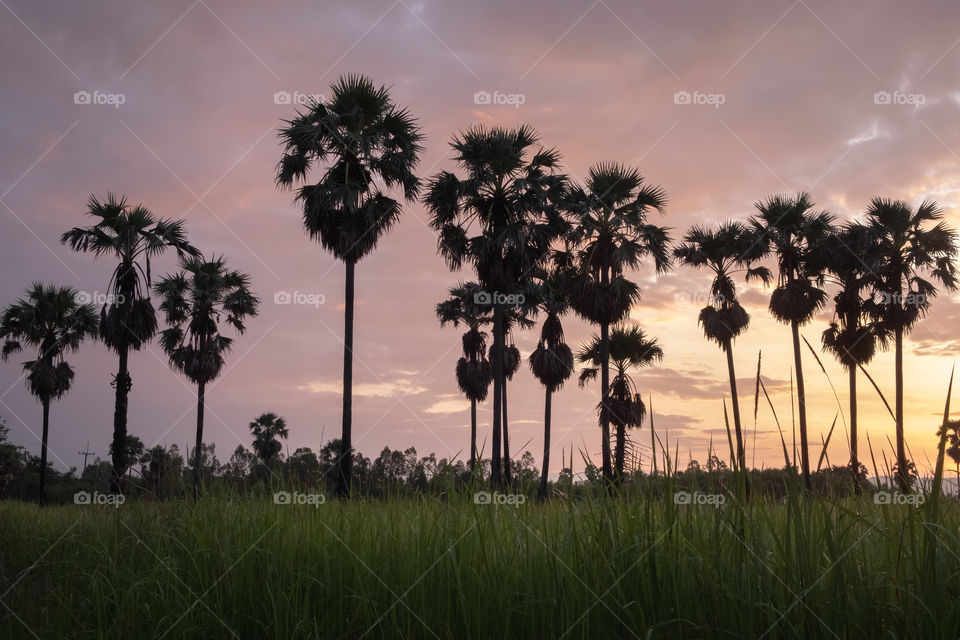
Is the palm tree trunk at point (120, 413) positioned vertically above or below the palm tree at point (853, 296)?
below

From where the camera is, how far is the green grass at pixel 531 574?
325 centimetres

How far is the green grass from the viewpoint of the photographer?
10.7 feet

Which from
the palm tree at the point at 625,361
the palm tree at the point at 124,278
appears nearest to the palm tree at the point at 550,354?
the palm tree at the point at 625,361

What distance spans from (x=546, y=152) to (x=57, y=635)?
88.6 ft

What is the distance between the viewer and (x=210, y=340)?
41.0 m

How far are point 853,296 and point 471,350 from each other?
24.2 m

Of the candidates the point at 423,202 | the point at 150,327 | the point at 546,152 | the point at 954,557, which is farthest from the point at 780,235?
the point at 954,557

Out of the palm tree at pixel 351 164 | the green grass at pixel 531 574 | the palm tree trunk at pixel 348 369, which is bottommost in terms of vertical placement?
the green grass at pixel 531 574

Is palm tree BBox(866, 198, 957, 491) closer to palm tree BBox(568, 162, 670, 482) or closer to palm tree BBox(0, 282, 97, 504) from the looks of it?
palm tree BBox(568, 162, 670, 482)

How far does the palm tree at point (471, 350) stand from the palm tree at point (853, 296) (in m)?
21.5

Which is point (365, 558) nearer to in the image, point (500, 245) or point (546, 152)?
point (500, 245)

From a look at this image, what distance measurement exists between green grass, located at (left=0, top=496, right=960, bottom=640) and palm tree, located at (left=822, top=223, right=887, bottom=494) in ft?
108

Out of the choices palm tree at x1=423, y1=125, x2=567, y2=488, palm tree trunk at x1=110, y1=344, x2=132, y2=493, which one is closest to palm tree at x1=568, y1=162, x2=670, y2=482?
palm tree at x1=423, y1=125, x2=567, y2=488

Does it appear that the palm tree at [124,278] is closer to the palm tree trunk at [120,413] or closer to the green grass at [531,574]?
the palm tree trunk at [120,413]
